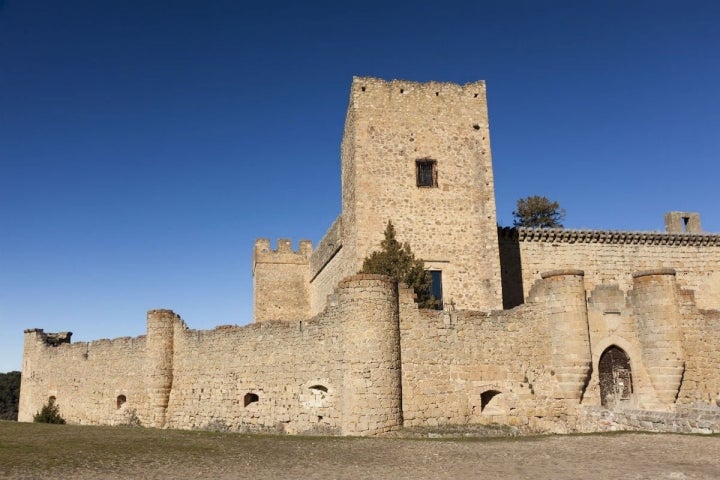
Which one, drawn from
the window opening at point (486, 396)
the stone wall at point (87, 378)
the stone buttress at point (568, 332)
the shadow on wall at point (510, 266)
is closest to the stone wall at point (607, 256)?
the shadow on wall at point (510, 266)

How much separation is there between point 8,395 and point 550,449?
175 feet

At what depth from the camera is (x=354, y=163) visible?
70.5ft

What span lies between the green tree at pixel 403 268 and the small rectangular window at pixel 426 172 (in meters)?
2.85

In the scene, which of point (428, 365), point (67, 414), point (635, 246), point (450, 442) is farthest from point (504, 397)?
point (67, 414)

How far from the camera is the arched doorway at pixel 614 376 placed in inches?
A: 599

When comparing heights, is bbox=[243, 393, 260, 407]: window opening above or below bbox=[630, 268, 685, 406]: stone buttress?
below

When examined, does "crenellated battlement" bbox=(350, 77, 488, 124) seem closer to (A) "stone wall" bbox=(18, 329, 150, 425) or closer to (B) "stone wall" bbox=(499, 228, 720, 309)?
(B) "stone wall" bbox=(499, 228, 720, 309)

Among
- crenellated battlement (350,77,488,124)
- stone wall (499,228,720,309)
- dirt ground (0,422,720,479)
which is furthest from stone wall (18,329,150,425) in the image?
stone wall (499,228,720,309)

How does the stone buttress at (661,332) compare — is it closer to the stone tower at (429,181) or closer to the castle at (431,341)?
the castle at (431,341)

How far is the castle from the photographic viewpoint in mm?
14281

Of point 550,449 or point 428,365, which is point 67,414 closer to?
point 428,365

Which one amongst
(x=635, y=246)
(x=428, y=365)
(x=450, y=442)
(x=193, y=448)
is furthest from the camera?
(x=635, y=246)

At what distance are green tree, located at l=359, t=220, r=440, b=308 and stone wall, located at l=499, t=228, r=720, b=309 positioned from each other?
5.57 metres

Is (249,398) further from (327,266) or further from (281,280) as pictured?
(281,280)
